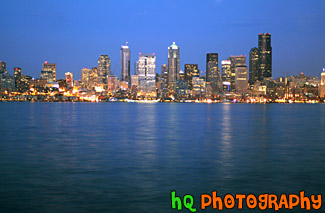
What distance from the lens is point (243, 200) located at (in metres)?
20.6

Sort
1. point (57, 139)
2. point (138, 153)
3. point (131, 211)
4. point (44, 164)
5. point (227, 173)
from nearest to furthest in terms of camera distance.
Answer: point (131, 211)
point (227, 173)
point (44, 164)
point (138, 153)
point (57, 139)

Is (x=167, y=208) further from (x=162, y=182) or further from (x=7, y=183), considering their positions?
(x=7, y=183)

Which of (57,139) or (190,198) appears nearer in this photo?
(190,198)

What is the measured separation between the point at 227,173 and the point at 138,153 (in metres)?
12.0

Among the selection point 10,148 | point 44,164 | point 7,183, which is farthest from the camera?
point 10,148

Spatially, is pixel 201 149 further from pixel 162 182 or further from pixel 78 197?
pixel 78 197

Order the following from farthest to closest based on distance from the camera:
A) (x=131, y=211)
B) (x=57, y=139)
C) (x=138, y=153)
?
(x=57, y=139), (x=138, y=153), (x=131, y=211)

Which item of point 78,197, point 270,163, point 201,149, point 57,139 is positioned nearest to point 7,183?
point 78,197

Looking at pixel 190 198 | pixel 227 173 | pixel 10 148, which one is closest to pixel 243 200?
pixel 190 198

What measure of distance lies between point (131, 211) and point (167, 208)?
1685 mm

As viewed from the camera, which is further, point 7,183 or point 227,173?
point 227,173

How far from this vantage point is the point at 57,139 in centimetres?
4991

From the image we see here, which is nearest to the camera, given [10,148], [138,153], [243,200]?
[243,200]

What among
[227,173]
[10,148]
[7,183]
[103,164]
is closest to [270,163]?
[227,173]
